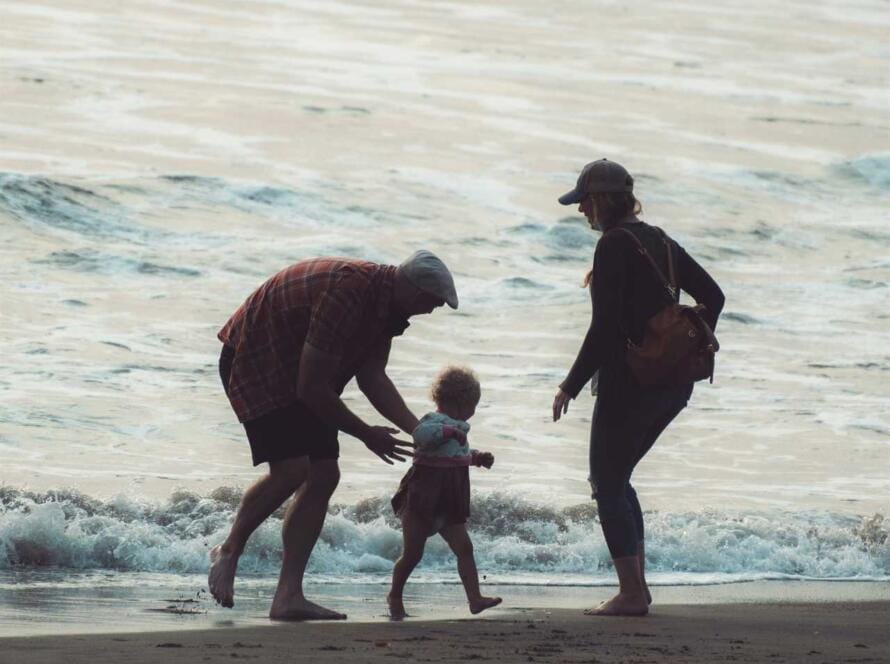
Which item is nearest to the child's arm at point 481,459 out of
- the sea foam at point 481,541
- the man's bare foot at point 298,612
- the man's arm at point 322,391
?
the man's arm at point 322,391

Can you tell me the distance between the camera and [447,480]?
5.87 metres

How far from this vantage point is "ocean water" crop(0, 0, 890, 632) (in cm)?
887

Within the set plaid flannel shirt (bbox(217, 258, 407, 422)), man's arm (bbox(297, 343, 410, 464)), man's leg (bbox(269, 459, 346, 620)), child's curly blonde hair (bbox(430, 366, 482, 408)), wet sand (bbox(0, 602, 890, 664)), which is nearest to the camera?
wet sand (bbox(0, 602, 890, 664))

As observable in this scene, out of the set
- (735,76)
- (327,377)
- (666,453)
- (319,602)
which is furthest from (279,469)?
(735,76)

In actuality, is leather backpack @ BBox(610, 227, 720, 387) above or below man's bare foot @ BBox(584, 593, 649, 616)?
above

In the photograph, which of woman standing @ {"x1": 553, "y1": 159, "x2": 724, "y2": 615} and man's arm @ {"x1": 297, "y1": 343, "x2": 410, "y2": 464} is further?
woman standing @ {"x1": 553, "y1": 159, "x2": 724, "y2": 615}

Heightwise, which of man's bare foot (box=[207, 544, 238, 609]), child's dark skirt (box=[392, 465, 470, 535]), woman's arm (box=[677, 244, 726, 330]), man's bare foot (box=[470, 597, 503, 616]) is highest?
woman's arm (box=[677, 244, 726, 330])

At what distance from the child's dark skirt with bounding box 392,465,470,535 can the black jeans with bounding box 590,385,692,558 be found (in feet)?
1.51

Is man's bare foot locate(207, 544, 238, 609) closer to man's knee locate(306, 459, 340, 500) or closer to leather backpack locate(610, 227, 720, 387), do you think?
man's knee locate(306, 459, 340, 500)

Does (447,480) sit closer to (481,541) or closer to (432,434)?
(432,434)

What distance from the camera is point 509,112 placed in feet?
82.5

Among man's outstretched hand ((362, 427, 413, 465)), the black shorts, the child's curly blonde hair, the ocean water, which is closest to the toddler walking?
the child's curly blonde hair

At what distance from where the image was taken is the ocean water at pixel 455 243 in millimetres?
8867

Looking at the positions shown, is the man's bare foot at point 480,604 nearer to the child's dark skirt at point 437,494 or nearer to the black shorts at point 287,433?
the child's dark skirt at point 437,494
